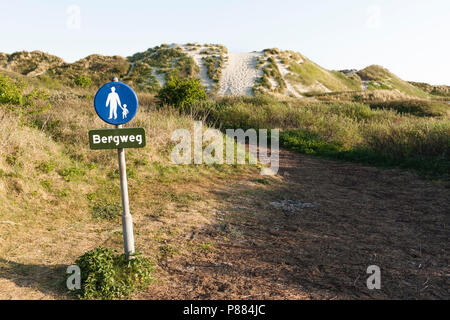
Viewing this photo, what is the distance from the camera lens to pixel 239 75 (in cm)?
4438

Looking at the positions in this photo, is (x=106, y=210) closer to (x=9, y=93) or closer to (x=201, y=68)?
(x=9, y=93)

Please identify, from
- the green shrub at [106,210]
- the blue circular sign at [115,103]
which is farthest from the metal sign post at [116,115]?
the green shrub at [106,210]

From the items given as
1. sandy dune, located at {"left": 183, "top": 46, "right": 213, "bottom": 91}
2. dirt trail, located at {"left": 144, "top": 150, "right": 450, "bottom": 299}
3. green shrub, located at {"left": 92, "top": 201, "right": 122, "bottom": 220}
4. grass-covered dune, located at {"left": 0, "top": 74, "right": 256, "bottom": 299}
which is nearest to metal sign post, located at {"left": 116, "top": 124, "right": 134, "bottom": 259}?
dirt trail, located at {"left": 144, "top": 150, "right": 450, "bottom": 299}

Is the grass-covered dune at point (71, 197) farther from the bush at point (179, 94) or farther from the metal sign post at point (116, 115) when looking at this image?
the bush at point (179, 94)

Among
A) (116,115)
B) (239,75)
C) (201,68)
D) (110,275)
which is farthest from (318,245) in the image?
(201,68)

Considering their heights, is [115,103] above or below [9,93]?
below

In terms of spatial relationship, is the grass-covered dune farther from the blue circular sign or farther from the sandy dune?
the sandy dune

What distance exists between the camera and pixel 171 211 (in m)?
5.84

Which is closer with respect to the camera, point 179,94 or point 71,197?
point 71,197

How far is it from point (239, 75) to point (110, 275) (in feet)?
141

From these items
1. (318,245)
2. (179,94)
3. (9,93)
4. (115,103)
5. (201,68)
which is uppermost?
(201,68)

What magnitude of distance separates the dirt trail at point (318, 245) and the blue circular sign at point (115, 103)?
5.92 feet

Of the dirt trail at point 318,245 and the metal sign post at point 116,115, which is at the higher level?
the metal sign post at point 116,115

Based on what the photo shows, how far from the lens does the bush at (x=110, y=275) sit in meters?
3.27
